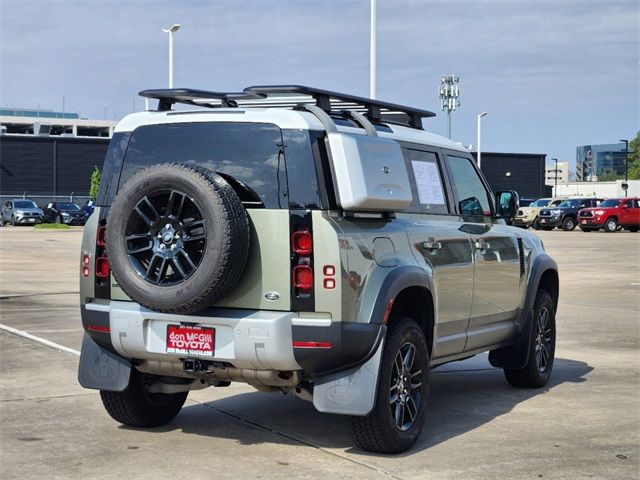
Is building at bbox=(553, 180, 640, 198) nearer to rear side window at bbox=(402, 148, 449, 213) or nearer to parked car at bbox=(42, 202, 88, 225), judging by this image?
parked car at bbox=(42, 202, 88, 225)

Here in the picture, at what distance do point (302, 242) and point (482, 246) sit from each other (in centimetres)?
243

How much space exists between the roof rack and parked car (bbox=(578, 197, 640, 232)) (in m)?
46.0

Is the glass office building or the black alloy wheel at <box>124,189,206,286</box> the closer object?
the black alloy wheel at <box>124,189,206,286</box>

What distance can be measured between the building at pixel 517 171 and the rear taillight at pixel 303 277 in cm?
8904

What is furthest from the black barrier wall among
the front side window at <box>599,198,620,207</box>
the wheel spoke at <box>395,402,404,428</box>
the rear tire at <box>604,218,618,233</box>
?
the wheel spoke at <box>395,402,404,428</box>

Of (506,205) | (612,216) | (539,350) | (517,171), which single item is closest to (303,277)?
(506,205)

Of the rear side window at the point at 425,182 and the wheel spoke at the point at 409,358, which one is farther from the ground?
the rear side window at the point at 425,182

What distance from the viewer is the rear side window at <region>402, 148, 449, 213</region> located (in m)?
7.29

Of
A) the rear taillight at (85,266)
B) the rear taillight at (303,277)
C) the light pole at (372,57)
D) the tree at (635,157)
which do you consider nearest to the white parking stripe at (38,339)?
the rear taillight at (85,266)

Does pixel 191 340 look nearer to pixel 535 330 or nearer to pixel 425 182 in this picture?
pixel 425 182

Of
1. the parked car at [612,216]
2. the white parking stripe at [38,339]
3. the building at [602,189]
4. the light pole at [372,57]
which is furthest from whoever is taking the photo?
the building at [602,189]

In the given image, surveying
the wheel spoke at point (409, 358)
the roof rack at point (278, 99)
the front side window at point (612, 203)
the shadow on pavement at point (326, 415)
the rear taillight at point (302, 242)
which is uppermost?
the roof rack at point (278, 99)

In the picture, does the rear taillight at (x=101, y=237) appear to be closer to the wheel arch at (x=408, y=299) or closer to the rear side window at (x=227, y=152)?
the rear side window at (x=227, y=152)

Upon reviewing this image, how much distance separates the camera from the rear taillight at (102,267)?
6652 mm
